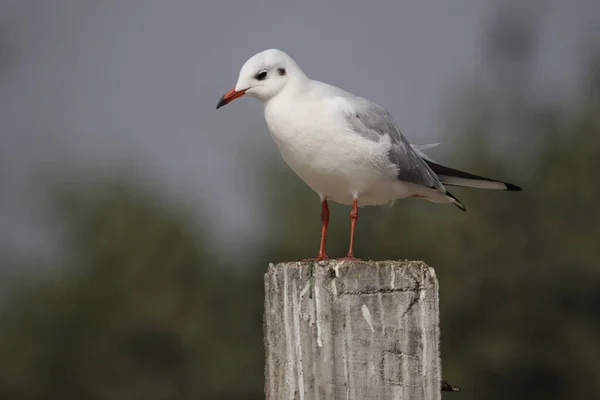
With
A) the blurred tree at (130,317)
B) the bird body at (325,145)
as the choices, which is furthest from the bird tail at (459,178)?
the blurred tree at (130,317)

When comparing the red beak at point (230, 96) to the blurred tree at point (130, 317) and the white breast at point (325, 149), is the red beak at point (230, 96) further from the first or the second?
the blurred tree at point (130, 317)

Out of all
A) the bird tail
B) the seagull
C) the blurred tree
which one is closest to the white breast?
the seagull

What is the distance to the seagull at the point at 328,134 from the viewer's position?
5719mm

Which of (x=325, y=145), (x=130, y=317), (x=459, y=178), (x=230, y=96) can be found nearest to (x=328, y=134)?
(x=325, y=145)

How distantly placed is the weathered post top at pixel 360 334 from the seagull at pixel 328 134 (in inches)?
63.2

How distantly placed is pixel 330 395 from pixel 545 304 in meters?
14.8

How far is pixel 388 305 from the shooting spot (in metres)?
3.80

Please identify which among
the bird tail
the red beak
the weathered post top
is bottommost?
the weathered post top

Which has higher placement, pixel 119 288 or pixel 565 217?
pixel 565 217

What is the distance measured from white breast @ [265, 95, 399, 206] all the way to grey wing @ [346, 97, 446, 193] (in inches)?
2.7

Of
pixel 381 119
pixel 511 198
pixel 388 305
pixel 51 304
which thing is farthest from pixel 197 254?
pixel 388 305

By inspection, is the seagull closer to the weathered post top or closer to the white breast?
the white breast

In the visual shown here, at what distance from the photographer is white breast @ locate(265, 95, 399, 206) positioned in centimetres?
571

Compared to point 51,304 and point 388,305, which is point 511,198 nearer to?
point 51,304
